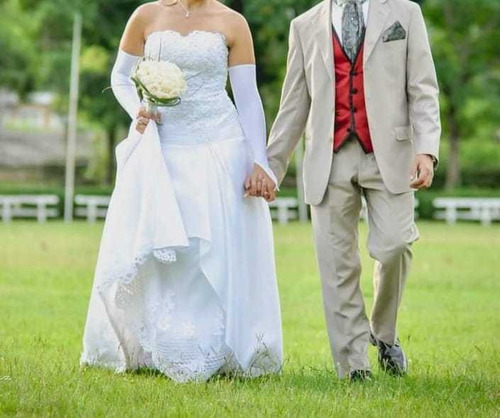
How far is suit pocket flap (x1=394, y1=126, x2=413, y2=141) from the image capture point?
26.9 ft

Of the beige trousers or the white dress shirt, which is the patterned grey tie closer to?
the white dress shirt

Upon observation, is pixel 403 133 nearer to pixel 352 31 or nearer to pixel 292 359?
pixel 352 31

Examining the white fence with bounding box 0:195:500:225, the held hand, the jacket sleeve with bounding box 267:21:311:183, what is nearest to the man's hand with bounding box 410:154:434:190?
the jacket sleeve with bounding box 267:21:311:183

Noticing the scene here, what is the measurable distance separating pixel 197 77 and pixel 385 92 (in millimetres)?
1117

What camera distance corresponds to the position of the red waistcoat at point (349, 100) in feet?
26.9

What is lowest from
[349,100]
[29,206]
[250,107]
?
[29,206]

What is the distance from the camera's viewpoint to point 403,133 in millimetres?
8227

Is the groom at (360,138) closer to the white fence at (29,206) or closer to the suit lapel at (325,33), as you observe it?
the suit lapel at (325,33)

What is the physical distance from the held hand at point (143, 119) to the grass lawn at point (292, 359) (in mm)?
1410

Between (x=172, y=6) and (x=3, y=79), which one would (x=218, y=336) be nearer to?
(x=172, y=6)

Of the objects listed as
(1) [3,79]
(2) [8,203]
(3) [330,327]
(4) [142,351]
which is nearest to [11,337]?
(4) [142,351]

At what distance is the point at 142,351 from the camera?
8.58m

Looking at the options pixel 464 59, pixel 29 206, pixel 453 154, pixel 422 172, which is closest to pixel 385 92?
pixel 422 172

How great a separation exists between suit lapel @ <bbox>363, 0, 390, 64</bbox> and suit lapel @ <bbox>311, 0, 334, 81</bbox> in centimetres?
20
